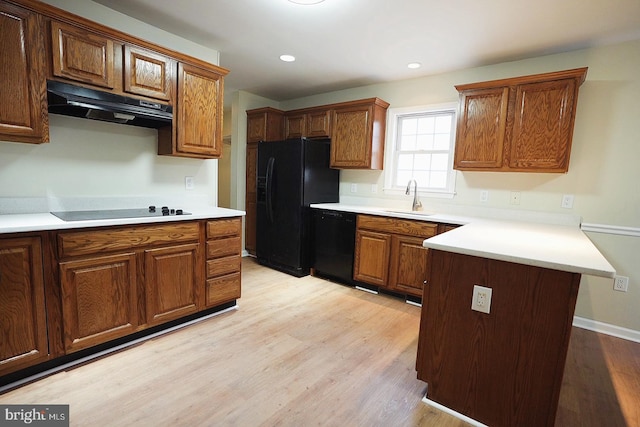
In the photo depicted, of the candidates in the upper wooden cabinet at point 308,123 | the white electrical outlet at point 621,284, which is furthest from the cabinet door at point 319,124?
the white electrical outlet at point 621,284

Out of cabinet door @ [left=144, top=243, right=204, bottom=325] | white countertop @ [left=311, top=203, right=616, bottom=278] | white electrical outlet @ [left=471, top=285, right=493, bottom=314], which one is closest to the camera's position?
white countertop @ [left=311, top=203, right=616, bottom=278]

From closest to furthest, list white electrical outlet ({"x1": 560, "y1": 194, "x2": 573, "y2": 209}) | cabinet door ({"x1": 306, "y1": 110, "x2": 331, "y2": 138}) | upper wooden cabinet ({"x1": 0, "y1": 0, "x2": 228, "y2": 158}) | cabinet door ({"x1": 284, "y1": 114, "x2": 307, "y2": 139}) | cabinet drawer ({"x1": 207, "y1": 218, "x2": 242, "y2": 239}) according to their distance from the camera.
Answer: upper wooden cabinet ({"x1": 0, "y1": 0, "x2": 228, "y2": 158}) → cabinet drawer ({"x1": 207, "y1": 218, "x2": 242, "y2": 239}) → white electrical outlet ({"x1": 560, "y1": 194, "x2": 573, "y2": 209}) → cabinet door ({"x1": 306, "y1": 110, "x2": 331, "y2": 138}) → cabinet door ({"x1": 284, "y1": 114, "x2": 307, "y2": 139})

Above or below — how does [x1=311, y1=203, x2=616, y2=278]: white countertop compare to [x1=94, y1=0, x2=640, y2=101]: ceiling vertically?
below

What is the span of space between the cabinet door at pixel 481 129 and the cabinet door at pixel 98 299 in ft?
9.63

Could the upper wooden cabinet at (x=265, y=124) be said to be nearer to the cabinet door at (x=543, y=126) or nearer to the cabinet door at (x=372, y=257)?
the cabinet door at (x=372, y=257)

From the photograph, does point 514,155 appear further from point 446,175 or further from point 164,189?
point 164,189

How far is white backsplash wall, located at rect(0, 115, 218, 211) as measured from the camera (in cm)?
204

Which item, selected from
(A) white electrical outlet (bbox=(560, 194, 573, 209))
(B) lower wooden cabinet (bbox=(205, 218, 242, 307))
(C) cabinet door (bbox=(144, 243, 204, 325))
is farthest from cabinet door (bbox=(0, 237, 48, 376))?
(A) white electrical outlet (bbox=(560, 194, 573, 209))

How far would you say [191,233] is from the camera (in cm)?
233

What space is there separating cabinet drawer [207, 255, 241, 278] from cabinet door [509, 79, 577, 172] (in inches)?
102

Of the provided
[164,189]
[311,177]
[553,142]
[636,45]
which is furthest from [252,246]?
[636,45]

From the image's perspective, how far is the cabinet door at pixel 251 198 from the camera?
4418mm

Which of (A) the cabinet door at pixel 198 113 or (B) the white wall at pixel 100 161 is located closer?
(B) the white wall at pixel 100 161

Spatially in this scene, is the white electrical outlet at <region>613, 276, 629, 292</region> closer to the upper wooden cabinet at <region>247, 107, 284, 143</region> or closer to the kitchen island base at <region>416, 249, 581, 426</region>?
the kitchen island base at <region>416, 249, 581, 426</region>
